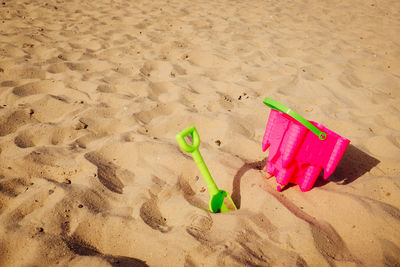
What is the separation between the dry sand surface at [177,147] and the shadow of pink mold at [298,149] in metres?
0.16

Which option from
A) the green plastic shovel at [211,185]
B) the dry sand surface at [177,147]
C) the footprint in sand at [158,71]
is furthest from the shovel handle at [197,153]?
the footprint in sand at [158,71]

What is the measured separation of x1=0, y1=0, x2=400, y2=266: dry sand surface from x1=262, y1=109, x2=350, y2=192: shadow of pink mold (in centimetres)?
16

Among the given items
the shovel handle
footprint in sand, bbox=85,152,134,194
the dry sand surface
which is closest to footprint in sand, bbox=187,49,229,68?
the dry sand surface

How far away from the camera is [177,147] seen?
1703 mm

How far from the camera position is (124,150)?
1635 millimetres

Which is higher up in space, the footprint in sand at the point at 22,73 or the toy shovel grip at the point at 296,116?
the toy shovel grip at the point at 296,116

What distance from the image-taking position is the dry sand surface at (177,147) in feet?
3.62

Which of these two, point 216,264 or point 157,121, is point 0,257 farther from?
point 157,121

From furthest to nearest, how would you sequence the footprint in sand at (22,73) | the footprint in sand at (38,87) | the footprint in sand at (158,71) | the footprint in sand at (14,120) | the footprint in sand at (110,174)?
the footprint in sand at (158,71) → the footprint in sand at (22,73) → the footprint in sand at (38,87) → the footprint in sand at (14,120) → the footprint in sand at (110,174)

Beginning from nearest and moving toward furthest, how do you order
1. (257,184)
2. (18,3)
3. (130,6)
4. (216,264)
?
(216,264)
(257,184)
(18,3)
(130,6)

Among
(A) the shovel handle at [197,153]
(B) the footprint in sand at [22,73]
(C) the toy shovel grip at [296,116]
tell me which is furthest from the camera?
(B) the footprint in sand at [22,73]

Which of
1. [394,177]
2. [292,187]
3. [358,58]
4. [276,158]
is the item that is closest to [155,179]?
[276,158]

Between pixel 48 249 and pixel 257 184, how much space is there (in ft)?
3.50

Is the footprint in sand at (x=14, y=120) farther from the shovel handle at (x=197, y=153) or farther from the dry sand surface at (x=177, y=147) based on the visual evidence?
the shovel handle at (x=197, y=153)
